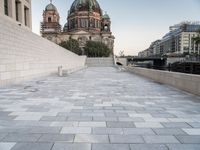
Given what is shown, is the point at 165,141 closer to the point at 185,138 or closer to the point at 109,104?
the point at 185,138

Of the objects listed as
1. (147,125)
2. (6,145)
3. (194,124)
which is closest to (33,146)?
(6,145)

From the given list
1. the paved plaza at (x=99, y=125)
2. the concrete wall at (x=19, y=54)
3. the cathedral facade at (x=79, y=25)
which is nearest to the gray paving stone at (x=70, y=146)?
the paved plaza at (x=99, y=125)

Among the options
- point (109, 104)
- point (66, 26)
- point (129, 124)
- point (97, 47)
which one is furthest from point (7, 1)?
point (66, 26)

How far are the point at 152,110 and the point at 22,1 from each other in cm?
3391

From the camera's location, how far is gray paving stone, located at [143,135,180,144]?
141 inches

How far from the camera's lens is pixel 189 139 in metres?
3.66

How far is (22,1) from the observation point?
34688 mm

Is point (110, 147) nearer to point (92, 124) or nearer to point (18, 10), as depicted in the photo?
point (92, 124)

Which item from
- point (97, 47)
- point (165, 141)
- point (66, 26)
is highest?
point (66, 26)

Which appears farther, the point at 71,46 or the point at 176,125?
the point at 71,46

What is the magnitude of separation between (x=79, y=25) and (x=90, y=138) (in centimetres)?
10142

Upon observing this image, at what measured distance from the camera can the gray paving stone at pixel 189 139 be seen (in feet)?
11.6

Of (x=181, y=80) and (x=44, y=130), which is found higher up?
(x=181, y=80)

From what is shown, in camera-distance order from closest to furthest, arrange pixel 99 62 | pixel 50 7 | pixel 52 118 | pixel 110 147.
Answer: pixel 110 147 < pixel 52 118 < pixel 99 62 < pixel 50 7
